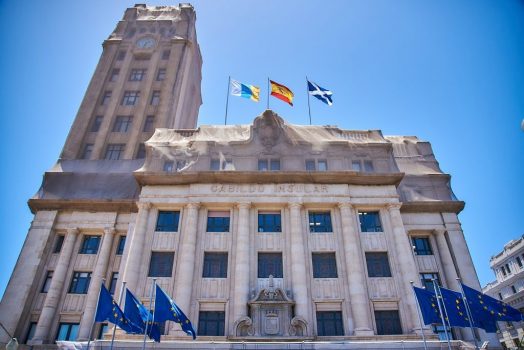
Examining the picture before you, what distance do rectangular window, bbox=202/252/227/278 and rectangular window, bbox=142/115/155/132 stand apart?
75.4 feet

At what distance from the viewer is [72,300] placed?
3106 cm

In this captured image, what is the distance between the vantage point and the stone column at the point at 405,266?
88.7 feet

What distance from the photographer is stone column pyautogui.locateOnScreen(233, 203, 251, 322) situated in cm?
2709

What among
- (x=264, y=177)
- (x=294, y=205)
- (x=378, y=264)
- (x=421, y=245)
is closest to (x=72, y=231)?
(x=264, y=177)

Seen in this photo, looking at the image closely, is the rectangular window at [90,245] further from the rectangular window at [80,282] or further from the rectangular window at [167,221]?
the rectangular window at [167,221]

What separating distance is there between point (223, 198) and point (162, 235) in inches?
246

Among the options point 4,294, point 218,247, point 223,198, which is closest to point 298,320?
point 218,247

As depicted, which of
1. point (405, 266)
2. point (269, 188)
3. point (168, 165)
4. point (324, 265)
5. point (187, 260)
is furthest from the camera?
point (168, 165)

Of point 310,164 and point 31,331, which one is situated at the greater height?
point 310,164

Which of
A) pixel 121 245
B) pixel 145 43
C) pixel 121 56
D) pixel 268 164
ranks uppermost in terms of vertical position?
pixel 145 43

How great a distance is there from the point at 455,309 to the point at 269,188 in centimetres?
1734

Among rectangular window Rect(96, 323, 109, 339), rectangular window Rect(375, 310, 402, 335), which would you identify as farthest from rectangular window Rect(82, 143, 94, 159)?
rectangular window Rect(375, 310, 402, 335)

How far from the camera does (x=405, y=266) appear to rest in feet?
95.6

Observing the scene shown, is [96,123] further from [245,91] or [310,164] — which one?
[310,164]
